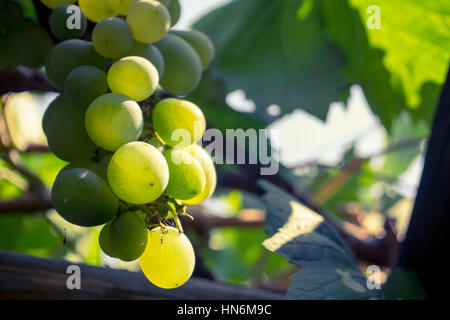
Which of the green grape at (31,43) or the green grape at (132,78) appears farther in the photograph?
the green grape at (31,43)

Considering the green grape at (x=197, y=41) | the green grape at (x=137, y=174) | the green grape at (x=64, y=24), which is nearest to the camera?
the green grape at (x=137, y=174)

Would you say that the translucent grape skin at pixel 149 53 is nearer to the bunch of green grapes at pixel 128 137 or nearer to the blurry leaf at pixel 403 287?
the bunch of green grapes at pixel 128 137

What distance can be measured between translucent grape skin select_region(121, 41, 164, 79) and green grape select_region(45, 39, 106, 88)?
37mm

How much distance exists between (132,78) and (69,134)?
8 cm

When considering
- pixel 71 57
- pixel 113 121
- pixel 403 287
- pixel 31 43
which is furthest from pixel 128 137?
pixel 403 287

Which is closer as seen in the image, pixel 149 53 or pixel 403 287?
pixel 149 53

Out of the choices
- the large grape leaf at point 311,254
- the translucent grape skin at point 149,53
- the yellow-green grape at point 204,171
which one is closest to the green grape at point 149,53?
the translucent grape skin at point 149,53

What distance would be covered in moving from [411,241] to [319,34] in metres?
0.57

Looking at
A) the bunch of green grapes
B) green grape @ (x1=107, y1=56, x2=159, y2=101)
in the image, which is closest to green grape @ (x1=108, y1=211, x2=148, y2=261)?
the bunch of green grapes

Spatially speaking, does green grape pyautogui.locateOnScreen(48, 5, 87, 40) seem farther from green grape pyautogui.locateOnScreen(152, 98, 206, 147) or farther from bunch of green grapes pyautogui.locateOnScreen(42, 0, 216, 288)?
green grape pyautogui.locateOnScreen(152, 98, 206, 147)

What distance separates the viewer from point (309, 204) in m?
0.97

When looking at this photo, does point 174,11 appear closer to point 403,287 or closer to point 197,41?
point 197,41

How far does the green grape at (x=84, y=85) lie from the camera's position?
444 mm

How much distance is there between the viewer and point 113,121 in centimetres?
40
